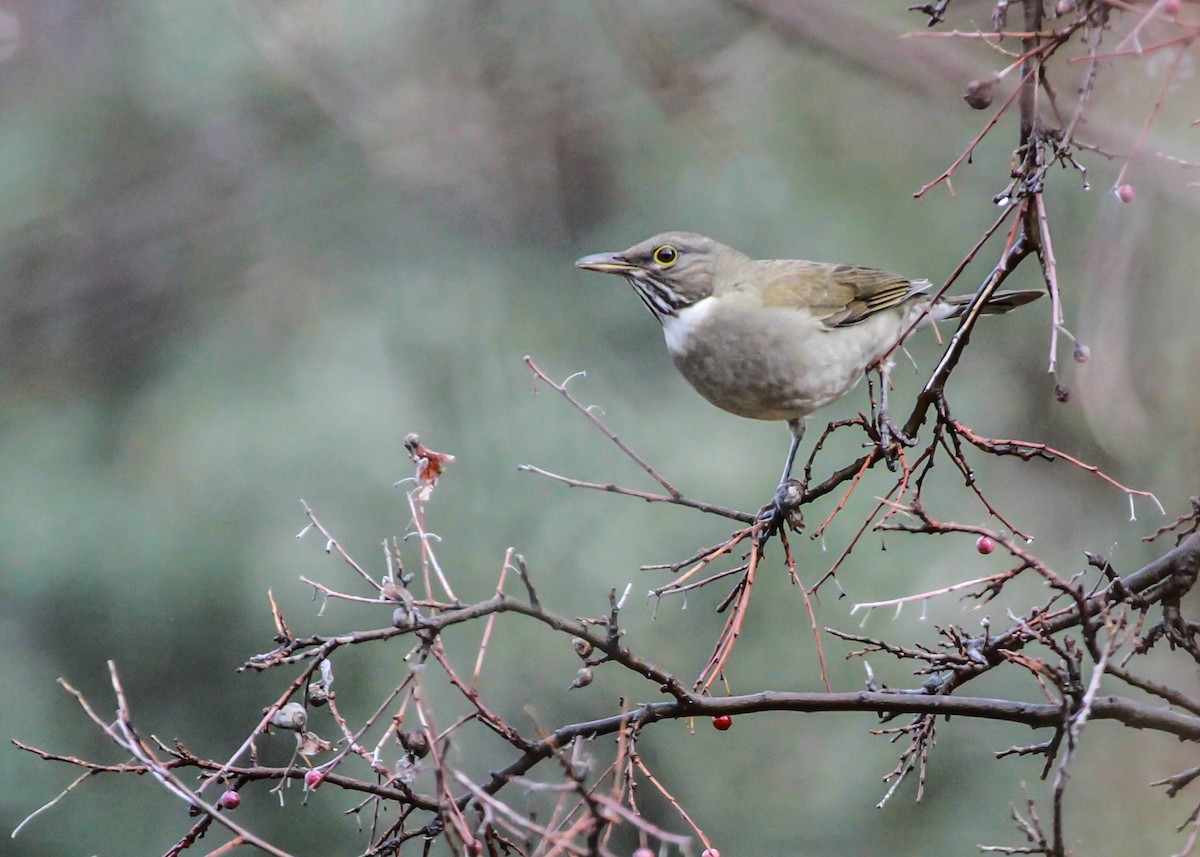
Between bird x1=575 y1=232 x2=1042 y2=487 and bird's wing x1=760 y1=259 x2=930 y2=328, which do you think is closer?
bird x1=575 y1=232 x2=1042 y2=487

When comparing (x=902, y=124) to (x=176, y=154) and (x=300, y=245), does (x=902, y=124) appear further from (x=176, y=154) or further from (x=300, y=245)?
(x=176, y=154)

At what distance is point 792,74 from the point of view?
17.9 feet

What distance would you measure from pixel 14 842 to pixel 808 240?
3956mm

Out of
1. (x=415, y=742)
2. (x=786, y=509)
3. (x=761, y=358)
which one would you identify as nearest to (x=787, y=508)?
(x=786, y=509)

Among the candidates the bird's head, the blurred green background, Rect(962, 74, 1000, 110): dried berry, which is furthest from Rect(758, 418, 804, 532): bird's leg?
the blurred green background

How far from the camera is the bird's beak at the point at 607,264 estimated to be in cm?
306

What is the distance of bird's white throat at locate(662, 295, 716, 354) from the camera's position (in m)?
3.19

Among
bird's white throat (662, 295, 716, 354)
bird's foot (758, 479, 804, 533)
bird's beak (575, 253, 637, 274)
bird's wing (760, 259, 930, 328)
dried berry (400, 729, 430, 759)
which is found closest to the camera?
dried berry (400, 729, 430, 759)

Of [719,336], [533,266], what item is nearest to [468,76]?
[533,266]

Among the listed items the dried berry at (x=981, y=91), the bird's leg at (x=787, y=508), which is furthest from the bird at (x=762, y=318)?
the dried berry at (x=981, y=91)

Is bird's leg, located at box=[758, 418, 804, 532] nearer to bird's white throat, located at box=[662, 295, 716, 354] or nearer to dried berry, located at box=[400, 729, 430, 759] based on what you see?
bird's white throat, located at box=[662, 295, 716, 354]

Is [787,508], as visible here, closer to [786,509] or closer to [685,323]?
[786,509]

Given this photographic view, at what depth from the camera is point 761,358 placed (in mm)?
3107

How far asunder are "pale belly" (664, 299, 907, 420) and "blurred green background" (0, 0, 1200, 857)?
3.00 ft
